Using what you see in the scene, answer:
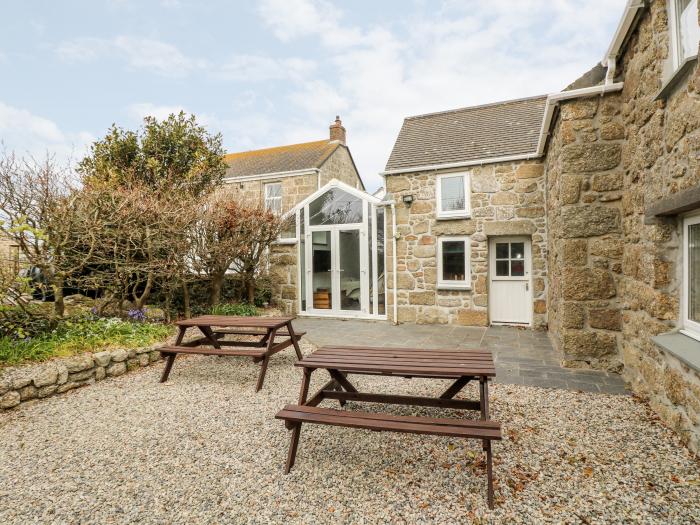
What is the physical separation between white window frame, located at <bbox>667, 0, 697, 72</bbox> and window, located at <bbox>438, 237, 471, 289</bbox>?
5.39 m

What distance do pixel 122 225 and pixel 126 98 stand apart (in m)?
4.53

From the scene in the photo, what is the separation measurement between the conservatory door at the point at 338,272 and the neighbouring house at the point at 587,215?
2.83ft

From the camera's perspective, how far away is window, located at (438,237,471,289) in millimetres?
8383

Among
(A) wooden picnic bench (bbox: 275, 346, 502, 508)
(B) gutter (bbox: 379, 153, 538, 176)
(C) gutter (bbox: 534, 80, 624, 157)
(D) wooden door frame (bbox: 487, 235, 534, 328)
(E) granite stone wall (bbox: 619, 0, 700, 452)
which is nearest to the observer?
(A) wooden picnic bench (bbox: 275, 346, 502, 508)

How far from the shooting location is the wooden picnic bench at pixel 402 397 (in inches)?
90.9

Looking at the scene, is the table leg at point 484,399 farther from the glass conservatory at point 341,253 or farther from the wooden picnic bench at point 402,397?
the glass conservatory at point 341,253

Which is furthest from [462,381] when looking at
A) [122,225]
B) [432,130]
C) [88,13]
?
[88,13]

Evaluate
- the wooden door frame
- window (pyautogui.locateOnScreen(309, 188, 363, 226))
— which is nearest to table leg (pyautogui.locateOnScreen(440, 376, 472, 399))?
the wooden door frame

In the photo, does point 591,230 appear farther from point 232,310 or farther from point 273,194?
point 273,194

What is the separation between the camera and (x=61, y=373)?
430 centimetres

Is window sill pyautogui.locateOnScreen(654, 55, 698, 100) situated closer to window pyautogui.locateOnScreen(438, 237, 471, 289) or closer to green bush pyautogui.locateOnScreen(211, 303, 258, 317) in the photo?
window pyautogui.locateOnScreen(438, 237, 471, 289)

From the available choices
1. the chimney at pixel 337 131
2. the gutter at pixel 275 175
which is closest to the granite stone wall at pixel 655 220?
the gutter at pixel 275 175

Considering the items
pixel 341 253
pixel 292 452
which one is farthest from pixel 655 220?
pixel 341 253

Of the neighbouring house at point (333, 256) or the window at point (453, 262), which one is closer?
the window at point (453, 262)
